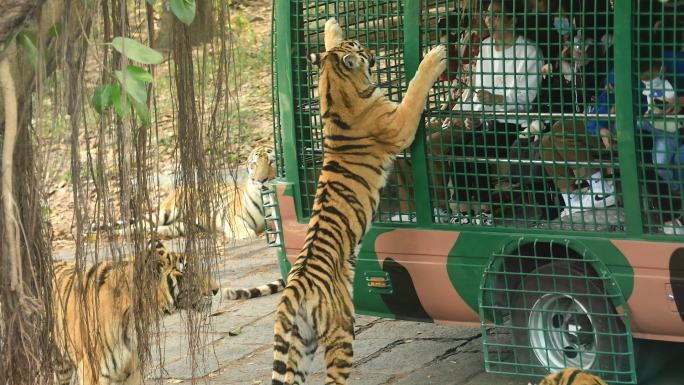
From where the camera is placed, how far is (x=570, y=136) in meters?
4.39

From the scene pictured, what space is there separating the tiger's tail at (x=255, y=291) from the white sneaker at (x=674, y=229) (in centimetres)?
376

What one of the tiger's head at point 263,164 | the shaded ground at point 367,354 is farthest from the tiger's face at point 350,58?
the tiger's head at point 263,164

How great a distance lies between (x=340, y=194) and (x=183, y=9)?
→ 2.54 meters

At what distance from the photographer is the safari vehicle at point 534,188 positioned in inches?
164

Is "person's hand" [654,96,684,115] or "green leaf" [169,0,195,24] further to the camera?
"person's hand" [654,96,684,115]

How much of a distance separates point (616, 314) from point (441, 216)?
106cm

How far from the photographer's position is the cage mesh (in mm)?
4413

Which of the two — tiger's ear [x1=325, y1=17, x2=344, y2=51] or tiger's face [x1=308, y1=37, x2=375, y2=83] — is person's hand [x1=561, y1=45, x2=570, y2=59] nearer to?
tiger's face [x1=308, y1=37, x2=375, y2=83]

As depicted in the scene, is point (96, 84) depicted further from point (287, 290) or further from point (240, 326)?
point (240, 326)

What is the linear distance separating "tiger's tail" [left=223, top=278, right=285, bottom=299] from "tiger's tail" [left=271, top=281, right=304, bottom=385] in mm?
2713

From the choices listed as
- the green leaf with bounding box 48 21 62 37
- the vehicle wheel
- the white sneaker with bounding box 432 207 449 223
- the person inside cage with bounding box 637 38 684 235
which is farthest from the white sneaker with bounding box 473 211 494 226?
the green leaf with bounding box 48 21 62 37

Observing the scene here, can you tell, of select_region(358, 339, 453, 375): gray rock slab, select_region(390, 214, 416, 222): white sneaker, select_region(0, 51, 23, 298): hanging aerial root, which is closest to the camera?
select_region(0, 51, 23, 298): hanging aerial root

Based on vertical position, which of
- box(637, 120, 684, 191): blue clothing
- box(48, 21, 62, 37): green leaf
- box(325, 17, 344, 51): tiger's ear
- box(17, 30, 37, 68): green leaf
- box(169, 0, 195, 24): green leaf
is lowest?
box(637, 120, 684, 191): blue clothing

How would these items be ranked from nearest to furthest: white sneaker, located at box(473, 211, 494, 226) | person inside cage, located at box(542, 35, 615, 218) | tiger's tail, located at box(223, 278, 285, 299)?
person inside cage, located at box(542, 35, 615, 218)
white sneaker, located at box(473, 211, 494, 226)
tiger's tail, located at box(223, 278, 285, 299)
